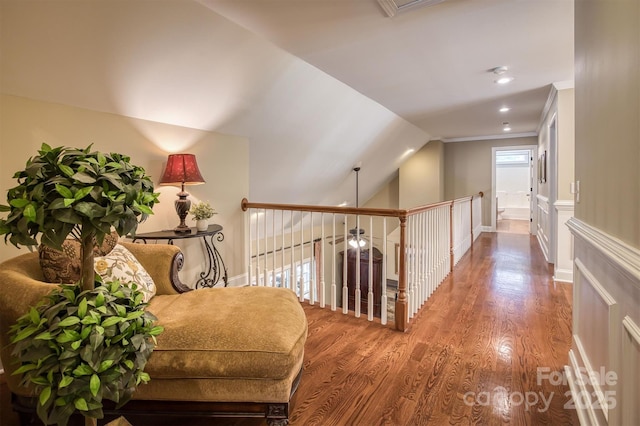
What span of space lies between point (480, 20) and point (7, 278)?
10.4 ft

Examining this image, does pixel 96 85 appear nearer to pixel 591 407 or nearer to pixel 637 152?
pixel 637 152

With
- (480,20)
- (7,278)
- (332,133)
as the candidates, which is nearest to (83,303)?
(7,278)

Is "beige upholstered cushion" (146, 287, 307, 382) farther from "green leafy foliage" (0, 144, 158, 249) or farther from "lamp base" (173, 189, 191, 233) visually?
"lamp base" (173, 189, 191, 233)

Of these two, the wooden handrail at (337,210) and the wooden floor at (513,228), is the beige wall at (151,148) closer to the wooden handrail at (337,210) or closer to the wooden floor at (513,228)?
the wooden handrail at (337,210)

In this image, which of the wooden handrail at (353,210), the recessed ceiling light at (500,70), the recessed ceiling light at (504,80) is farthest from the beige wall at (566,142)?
the wooden handrail at (353,210)

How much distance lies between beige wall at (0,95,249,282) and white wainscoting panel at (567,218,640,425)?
120 inches

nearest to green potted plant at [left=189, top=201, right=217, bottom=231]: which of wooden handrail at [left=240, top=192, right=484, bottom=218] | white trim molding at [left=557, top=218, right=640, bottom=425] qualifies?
wooden handrail at [left=240, top=192, right=484, bottom=218]

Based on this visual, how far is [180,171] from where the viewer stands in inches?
109

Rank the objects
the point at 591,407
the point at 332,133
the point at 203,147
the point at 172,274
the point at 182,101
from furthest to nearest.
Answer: the point at 332,133
the point at 203,147
the point at 182,101
the point at 172,274
the point at 591,407

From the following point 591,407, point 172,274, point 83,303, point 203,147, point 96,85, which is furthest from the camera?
point 203,147

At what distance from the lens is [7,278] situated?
148cm

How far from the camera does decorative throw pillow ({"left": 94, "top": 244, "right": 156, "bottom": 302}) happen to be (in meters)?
1.77

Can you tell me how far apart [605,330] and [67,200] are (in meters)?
1.96

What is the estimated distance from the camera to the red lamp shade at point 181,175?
2.77 m
